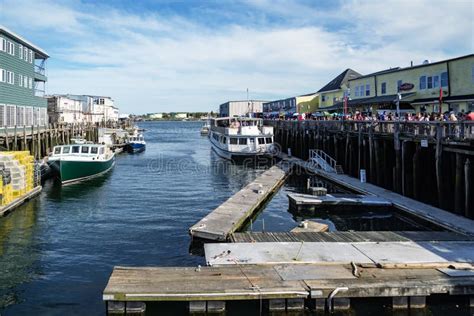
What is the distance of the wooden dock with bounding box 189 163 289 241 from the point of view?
17375 mm

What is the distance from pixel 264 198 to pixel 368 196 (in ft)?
18.5

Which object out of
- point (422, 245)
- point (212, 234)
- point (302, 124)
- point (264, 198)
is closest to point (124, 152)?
point (302, 124)

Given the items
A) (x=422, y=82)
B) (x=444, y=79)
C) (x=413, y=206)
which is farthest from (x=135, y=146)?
(x=413, y=206)

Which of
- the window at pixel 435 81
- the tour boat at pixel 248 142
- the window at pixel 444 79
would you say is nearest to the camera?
the window at pixel 444 79

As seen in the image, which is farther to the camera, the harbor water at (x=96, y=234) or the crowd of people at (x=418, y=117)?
the crowd of people at (x=418, y=117)

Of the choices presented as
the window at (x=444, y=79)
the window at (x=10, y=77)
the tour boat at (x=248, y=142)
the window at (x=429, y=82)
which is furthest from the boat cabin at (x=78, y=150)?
the window at (x=444, y=79)

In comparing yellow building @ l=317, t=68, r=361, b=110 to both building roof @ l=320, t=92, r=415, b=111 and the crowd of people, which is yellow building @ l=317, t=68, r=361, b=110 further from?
building roof @ l=320, t=92, r=415, b=111

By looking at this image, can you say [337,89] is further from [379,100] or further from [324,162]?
[324,162]

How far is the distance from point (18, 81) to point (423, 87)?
3412 centimetres

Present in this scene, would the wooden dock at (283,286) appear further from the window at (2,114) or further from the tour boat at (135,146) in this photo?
the tour boat at (135,146)

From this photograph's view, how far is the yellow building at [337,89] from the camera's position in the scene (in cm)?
5764

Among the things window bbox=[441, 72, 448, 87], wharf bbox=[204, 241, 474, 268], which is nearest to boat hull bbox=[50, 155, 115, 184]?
wharf bbox=[204, 241, 474, 268]

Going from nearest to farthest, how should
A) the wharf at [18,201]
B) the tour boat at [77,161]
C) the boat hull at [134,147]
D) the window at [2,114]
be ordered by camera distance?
the wharf at [18,201] → the tour boat at [77,161] → the window at [2,114] → the boat hull at [134,147]

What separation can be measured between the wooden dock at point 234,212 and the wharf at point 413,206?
4.84 meters
